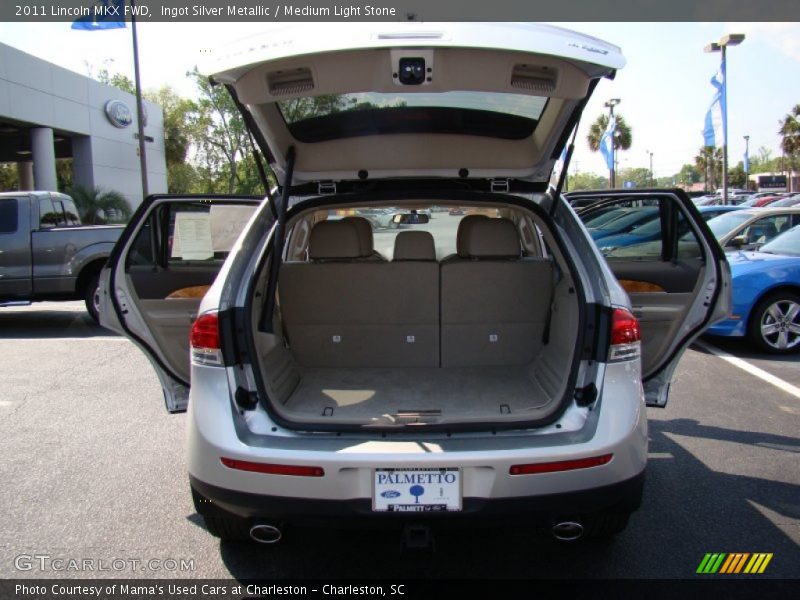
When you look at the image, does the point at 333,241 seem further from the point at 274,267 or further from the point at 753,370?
the point at 753,370

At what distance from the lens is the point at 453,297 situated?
13.4 feet

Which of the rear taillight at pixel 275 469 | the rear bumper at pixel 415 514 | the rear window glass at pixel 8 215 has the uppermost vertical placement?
the rear window glass at pixel 8 215

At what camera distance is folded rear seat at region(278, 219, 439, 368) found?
13.3 feet

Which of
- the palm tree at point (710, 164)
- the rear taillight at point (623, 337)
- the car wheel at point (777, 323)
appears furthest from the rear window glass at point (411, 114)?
the palm tree at point (710, 164)

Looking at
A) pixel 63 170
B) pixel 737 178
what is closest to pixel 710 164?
pixel 737 178

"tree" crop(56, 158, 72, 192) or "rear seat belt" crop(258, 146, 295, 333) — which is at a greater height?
"tree" crop(56, 158, 72, 192)

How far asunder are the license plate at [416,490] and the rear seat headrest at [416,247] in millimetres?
1923

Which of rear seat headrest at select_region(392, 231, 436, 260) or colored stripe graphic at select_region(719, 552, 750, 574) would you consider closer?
colored stripe graphic at select_region(719, 552, 750, 574)

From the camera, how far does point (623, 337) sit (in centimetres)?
277

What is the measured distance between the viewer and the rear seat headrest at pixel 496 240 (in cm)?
398

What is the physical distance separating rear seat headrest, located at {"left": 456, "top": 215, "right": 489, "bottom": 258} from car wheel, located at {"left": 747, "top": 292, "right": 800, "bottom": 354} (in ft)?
14.7

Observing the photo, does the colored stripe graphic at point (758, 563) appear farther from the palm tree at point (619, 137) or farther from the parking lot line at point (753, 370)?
the palm tree at point (619, 137)

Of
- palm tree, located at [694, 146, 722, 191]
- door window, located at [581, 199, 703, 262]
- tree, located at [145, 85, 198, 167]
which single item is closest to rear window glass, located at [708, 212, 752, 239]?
door window, located at [581, 199, 703, 262]

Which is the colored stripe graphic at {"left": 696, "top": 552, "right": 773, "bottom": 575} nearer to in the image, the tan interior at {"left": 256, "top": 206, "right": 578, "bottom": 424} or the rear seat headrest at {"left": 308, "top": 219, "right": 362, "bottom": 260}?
the tan interior at {"left": 256, "top": 206, "right": 578, "bottom": 424}
